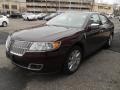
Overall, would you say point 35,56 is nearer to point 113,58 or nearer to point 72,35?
point 72,35

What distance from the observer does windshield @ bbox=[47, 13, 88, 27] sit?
4631 millimetres

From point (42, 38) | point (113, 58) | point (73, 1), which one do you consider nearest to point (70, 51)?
point (42, 38)

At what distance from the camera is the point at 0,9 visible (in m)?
76.3

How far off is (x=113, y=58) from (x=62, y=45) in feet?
8.32

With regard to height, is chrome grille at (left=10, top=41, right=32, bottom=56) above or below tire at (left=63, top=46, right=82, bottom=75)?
above

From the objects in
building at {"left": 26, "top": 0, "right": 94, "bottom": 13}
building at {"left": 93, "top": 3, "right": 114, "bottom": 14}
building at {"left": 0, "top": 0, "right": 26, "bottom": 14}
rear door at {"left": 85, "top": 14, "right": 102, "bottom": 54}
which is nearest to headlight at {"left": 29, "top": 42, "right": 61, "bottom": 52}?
rear door at {"left": 85, "top": 14, "right": 102, "bottom": 54}

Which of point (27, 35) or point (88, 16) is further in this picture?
point (88, 16)

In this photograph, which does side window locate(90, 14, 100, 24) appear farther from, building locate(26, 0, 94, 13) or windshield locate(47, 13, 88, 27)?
building locate(26, 0, 94, 13)

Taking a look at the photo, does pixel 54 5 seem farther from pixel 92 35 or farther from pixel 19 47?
pixel 19 47

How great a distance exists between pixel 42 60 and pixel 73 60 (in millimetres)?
1020

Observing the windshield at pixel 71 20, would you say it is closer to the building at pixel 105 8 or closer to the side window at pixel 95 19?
the side window at pixel 95 19

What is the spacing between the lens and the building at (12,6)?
77875 mm

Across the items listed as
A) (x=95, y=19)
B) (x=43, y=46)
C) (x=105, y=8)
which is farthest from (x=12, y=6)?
(x=43, y=46)

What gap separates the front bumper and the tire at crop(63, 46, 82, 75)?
25 cm
